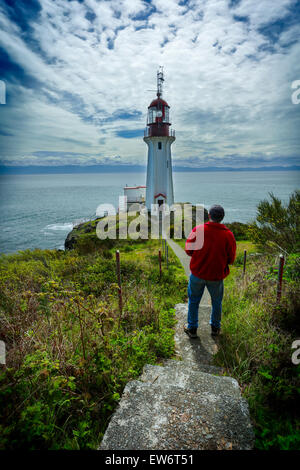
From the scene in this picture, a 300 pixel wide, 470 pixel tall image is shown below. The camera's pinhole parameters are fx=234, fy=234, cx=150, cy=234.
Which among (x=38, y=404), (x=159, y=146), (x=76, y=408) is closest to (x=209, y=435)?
(x=76, y=408)

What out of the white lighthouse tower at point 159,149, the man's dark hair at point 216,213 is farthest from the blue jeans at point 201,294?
the white lighthouse tower at point 159,149

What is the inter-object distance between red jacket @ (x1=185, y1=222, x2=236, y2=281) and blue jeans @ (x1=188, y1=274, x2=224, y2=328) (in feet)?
0.43

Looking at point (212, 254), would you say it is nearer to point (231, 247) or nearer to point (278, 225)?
point (231, 247)

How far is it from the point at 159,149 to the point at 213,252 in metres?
25.5

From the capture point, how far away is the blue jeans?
368 cm

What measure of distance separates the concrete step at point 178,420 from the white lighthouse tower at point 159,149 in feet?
85.8

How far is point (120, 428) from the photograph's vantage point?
1.96m

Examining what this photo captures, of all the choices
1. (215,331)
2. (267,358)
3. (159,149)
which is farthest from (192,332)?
(159,149)

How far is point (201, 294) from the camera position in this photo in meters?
3.83

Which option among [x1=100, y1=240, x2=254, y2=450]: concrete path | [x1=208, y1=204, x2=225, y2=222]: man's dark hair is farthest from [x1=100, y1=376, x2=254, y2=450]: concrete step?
[x1=208, y1=204, x2=225, y2=222]: man's dark hair

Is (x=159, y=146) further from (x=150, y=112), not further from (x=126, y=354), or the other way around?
(x=126, y=354)

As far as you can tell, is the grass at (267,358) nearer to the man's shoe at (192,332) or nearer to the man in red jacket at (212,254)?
the man's shoe at (192,332)

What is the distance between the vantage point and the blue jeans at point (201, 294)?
368 cm
